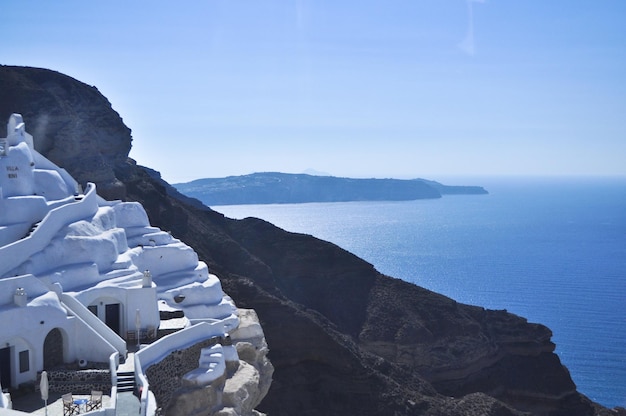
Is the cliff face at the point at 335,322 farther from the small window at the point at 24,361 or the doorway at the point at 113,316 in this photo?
the small window at the point at 24,361

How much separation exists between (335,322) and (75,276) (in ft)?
151

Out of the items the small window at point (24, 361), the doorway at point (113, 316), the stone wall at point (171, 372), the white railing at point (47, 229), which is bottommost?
the stone wall at point (171, 372)

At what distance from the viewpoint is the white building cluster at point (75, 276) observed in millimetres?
25438

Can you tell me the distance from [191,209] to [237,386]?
56.3 m

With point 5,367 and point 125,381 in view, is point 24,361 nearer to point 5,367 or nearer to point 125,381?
point 5,367

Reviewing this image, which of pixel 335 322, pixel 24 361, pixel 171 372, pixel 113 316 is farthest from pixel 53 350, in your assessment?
pixel 335 322

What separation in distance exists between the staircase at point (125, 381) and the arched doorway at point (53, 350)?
291cm

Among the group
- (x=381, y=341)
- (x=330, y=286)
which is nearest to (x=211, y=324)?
(x=381, y=341)

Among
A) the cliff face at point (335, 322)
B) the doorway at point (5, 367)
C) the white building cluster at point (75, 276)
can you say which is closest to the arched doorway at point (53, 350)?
the white building cluster at point (75, 276)

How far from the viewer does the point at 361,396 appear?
55125 mm

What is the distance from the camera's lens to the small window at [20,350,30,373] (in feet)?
82.2

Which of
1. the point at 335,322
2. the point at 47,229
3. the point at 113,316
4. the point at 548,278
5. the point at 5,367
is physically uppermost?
the point at 47,229

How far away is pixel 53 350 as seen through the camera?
26.5 meters

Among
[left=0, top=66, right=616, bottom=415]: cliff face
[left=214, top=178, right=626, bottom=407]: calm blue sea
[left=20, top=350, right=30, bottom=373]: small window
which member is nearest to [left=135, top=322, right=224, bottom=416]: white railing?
[left=20, top=350, right=30, bottom=373]: small window
